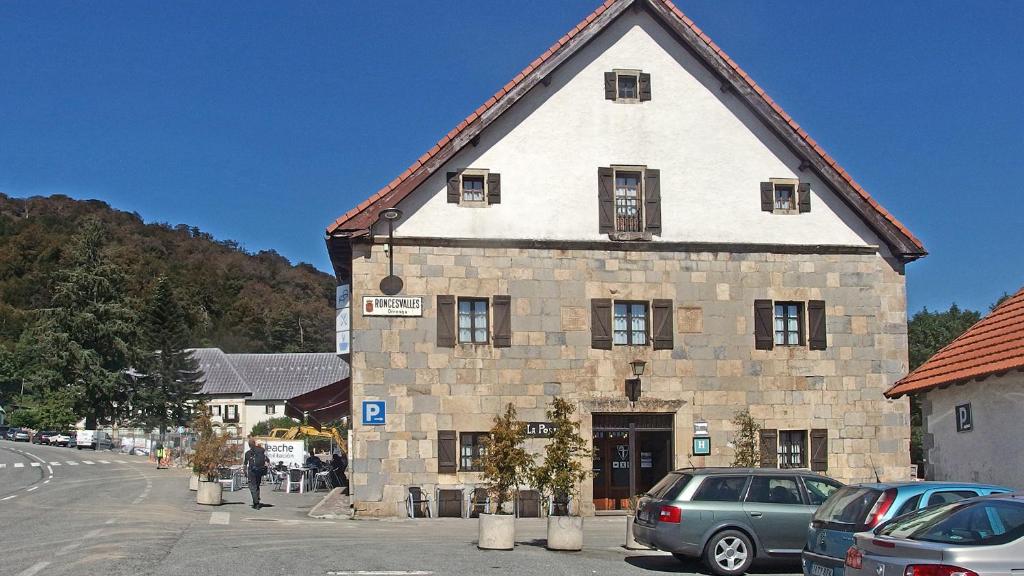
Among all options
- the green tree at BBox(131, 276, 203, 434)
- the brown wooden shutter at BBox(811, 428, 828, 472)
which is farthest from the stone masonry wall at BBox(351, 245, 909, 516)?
the green tree at BBox(131, 276, 203, 434)

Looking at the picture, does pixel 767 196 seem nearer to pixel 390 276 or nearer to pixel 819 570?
pixel 390 276

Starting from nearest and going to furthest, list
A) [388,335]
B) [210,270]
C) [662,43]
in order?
[388,335] < [662,43] < [210,270]

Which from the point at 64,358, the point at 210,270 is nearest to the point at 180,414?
the point at 64,358

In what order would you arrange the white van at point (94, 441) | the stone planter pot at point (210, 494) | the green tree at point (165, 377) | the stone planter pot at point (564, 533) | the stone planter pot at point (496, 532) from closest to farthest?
the stone planter pot at point (496, 532)
the stone planter pot at point (564, 533)
the stone planter pot at point (210, 494)
the white van at point (94, 441)
the green tree at point (165, 377)

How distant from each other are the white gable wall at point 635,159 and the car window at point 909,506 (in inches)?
583

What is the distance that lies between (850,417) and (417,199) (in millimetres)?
11704

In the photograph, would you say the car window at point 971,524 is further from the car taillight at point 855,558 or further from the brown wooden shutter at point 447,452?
the brown wooden shutter at point 447,452

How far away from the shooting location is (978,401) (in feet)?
64.7

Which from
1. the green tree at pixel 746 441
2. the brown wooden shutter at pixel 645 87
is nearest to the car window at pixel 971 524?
the green tree at pixel 746 441

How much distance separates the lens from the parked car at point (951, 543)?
9047mm

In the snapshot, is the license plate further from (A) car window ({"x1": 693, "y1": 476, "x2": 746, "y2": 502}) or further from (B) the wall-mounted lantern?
(B) the wall-mounted lantern

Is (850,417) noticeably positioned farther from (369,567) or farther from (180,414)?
(180,414)

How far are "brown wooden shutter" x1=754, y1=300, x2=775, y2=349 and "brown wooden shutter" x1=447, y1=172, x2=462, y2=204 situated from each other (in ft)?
25.2

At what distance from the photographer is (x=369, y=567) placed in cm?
1583
